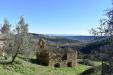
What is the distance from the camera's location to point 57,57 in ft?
206

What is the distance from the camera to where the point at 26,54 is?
56000mm

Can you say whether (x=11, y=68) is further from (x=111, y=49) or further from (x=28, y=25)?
(x=111, y=49)

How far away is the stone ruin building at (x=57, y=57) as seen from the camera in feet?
202

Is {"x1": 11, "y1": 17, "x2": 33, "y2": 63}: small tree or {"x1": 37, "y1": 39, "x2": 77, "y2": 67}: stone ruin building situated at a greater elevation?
{"x1": 11, "y1": 17, "x2": 33, "y2": 63}: small tree

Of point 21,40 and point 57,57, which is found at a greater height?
point 21,40

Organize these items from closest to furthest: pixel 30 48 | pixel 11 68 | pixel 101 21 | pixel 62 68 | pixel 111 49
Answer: pixel 111 49 → pixel 101 21 → pixel 11 68 → pixel 30 48 → pixel 62 68

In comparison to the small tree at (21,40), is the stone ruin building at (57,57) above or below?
below

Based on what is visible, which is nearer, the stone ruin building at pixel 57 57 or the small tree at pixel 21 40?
the small tree at pixel 21 40

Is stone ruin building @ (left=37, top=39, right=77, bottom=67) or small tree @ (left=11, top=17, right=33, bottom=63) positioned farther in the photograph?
stone ruin building @ (left=37, top=39, right=77, bottom=67)

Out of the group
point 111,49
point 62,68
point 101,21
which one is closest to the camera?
point 111,49

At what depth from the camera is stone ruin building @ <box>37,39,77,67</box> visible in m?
61.6

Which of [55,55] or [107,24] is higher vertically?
[107,24]

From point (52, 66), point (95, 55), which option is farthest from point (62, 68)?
point (95, 55)

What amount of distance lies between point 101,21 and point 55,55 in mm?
46605
